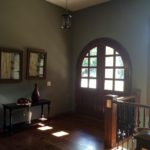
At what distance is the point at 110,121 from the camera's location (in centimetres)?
350

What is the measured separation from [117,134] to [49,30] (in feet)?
10.7

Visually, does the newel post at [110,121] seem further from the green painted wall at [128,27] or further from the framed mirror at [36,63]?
the framed mirror at [36,63]

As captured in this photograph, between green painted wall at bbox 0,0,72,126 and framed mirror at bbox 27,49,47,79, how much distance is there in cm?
12

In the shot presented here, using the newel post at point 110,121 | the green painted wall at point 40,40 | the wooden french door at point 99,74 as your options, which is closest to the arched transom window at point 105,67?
the wooden french door at point 99,74

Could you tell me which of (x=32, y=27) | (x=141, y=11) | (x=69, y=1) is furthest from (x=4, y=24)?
(x=141, y=11)

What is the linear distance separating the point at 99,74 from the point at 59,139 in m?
2.17

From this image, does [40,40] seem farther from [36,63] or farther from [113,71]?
[113,71]

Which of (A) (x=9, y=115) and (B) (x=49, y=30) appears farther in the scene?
(B) (x=49, y=30)

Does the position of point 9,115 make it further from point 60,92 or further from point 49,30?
point 49,30

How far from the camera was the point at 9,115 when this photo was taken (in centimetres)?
427

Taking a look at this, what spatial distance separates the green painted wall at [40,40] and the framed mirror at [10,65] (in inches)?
5.2

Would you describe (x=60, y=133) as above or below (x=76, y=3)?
below

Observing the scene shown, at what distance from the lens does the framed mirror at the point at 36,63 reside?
187 inches

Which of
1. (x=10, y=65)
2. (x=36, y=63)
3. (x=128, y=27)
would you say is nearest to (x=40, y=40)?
(x=36, y=63)
